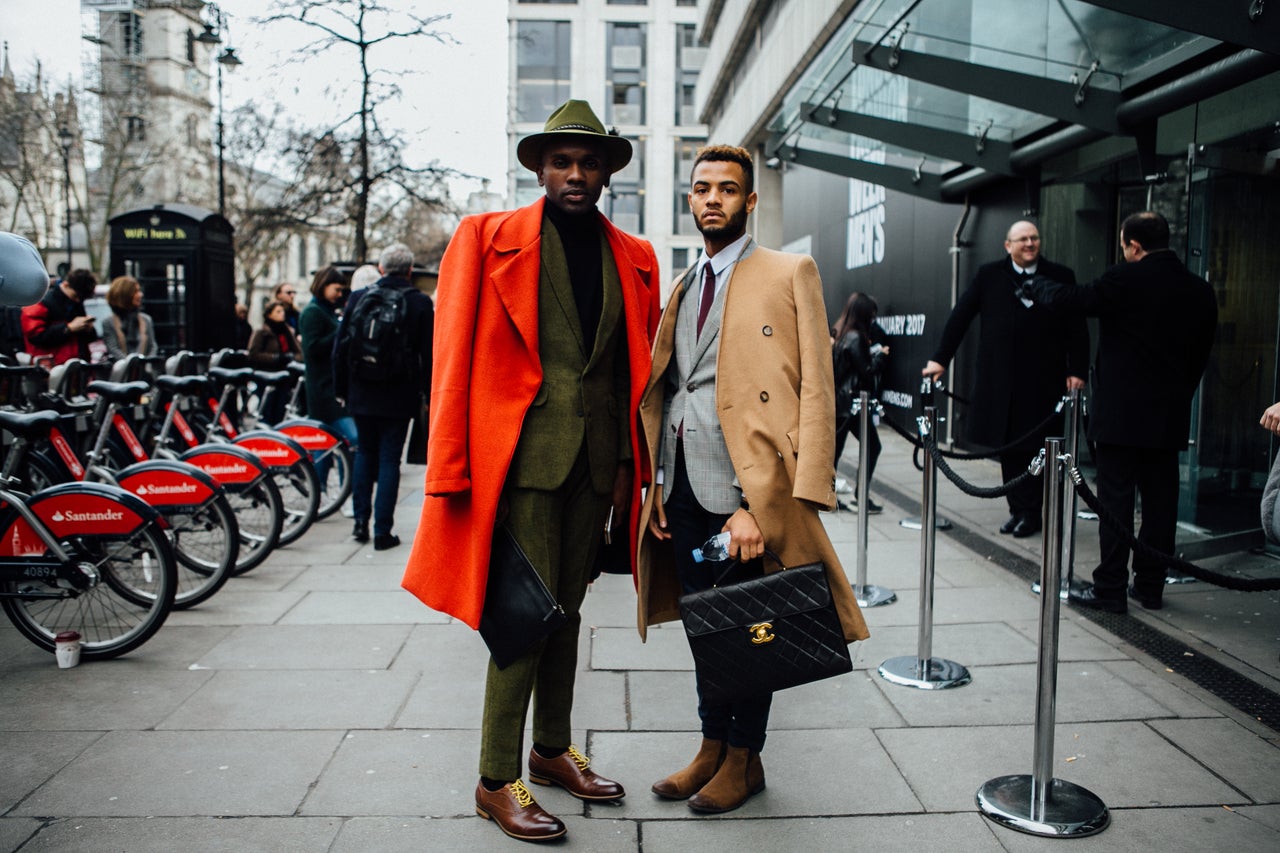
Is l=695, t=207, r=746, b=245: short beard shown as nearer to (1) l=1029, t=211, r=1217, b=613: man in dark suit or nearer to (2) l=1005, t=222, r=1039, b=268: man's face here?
(1) l=1029, t=211, r=1217, b=613: man in dark suit

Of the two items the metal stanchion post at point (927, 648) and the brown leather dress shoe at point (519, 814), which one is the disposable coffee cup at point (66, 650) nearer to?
the brown leather dress shoe at point (519, 814)

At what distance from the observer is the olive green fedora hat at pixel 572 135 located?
3037 millimetres

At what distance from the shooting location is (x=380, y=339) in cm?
676

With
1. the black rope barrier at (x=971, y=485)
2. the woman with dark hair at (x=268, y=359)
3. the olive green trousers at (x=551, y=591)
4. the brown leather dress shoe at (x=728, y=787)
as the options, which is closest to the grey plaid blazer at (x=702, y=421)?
the olive green trousers at (x=551, y=591)

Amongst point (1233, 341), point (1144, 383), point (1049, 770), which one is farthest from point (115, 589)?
point (1233, 341)

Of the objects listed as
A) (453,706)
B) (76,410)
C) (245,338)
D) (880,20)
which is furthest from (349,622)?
(245,338)

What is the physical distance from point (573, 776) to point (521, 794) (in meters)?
0.28

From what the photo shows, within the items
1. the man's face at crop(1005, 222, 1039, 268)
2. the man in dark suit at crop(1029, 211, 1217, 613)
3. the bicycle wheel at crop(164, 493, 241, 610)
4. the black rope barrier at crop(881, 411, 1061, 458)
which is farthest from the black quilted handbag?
the man's face at crop(1005, 222, 1039, 268)

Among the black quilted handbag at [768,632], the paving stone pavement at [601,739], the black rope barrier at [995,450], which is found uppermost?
the black rope barrier at [995,450]

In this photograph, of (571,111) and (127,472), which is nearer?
(571,111)

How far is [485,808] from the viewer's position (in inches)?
123

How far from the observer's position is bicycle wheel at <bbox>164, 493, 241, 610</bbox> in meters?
5.46

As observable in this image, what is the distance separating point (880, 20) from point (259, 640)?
18.8ft

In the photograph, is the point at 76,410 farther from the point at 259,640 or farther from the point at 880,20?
the point at 880,20
